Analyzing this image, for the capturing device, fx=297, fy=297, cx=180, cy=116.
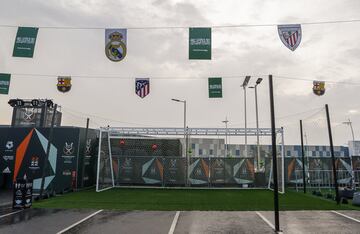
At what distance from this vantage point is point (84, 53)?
1532 centimetres

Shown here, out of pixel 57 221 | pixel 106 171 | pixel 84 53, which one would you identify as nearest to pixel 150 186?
pixel 106 171

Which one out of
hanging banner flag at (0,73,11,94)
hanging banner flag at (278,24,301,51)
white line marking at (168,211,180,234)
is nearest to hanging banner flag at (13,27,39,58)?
hanging banner flag at (0,73,11,94)

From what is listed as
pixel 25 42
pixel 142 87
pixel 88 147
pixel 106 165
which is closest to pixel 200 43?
pixel 142 87

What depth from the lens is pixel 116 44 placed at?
39.0 ft

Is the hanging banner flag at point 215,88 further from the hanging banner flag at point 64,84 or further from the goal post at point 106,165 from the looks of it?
the goal post at point 106,165

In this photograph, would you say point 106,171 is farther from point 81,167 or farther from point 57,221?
point 57,221

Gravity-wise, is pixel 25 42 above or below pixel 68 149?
above

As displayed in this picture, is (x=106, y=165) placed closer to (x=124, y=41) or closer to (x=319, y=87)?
(x=124, y=41)

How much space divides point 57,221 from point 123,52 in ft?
21.6

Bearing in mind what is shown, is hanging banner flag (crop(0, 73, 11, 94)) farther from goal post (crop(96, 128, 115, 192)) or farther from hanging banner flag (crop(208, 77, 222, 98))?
hanging banner flag (crop(208, 77, 222, 98))

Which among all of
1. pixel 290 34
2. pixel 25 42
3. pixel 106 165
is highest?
pixel 290 34

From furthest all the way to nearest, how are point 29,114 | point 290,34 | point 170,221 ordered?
point 29,114, point 290,34, point 170,221

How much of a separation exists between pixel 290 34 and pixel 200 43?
3.46 meters

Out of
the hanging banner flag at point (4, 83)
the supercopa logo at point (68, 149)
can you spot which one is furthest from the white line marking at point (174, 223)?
the supercopa logo at point (68, 149)
